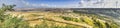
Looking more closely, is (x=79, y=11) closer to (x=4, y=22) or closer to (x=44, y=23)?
(x=44, y=23)

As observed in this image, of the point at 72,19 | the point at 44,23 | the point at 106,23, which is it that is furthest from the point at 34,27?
the point at 106,23

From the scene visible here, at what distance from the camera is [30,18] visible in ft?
17.5

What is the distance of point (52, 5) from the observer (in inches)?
210

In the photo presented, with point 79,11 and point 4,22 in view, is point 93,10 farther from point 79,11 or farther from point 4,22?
point 4,22

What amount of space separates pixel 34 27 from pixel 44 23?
20 centimetres

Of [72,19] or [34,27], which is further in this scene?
[72,19]

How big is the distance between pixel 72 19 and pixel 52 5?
0.28m

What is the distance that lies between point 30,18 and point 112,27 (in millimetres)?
933

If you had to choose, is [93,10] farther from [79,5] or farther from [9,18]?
[9,18]

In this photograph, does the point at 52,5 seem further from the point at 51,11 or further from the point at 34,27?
the point at 34,27

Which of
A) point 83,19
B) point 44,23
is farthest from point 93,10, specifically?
point 44,23

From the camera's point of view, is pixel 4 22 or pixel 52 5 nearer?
pixel 4 22

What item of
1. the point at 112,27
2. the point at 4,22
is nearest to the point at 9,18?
the point at 4,22

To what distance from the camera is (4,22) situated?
496cm
